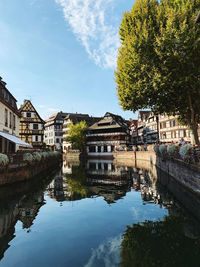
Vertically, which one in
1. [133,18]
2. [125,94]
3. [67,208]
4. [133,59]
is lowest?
[67,208]

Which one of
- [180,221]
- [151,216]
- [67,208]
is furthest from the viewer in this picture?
[67,208]

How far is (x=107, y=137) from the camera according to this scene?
191ft

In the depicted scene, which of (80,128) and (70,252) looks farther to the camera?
(80,128)

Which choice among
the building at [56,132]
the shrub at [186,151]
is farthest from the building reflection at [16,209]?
the building at [56,132]

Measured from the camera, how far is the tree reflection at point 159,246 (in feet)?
16.6

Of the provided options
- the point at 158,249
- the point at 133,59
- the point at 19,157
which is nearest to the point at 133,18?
the point at 133,59

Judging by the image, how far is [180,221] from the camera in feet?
25.8

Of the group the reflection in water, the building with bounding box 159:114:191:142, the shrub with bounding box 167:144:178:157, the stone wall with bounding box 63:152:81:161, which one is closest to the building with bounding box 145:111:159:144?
the building with bounding box 159:114:191:142

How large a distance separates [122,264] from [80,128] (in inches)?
2136

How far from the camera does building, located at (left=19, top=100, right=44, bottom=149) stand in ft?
130

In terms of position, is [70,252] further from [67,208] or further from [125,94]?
[125,94]

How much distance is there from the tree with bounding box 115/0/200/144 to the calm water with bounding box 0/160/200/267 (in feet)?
31.5

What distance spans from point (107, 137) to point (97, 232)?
2022 inches

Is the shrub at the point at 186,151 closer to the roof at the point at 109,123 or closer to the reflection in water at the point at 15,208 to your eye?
the reflection in water at the point at 15,208
